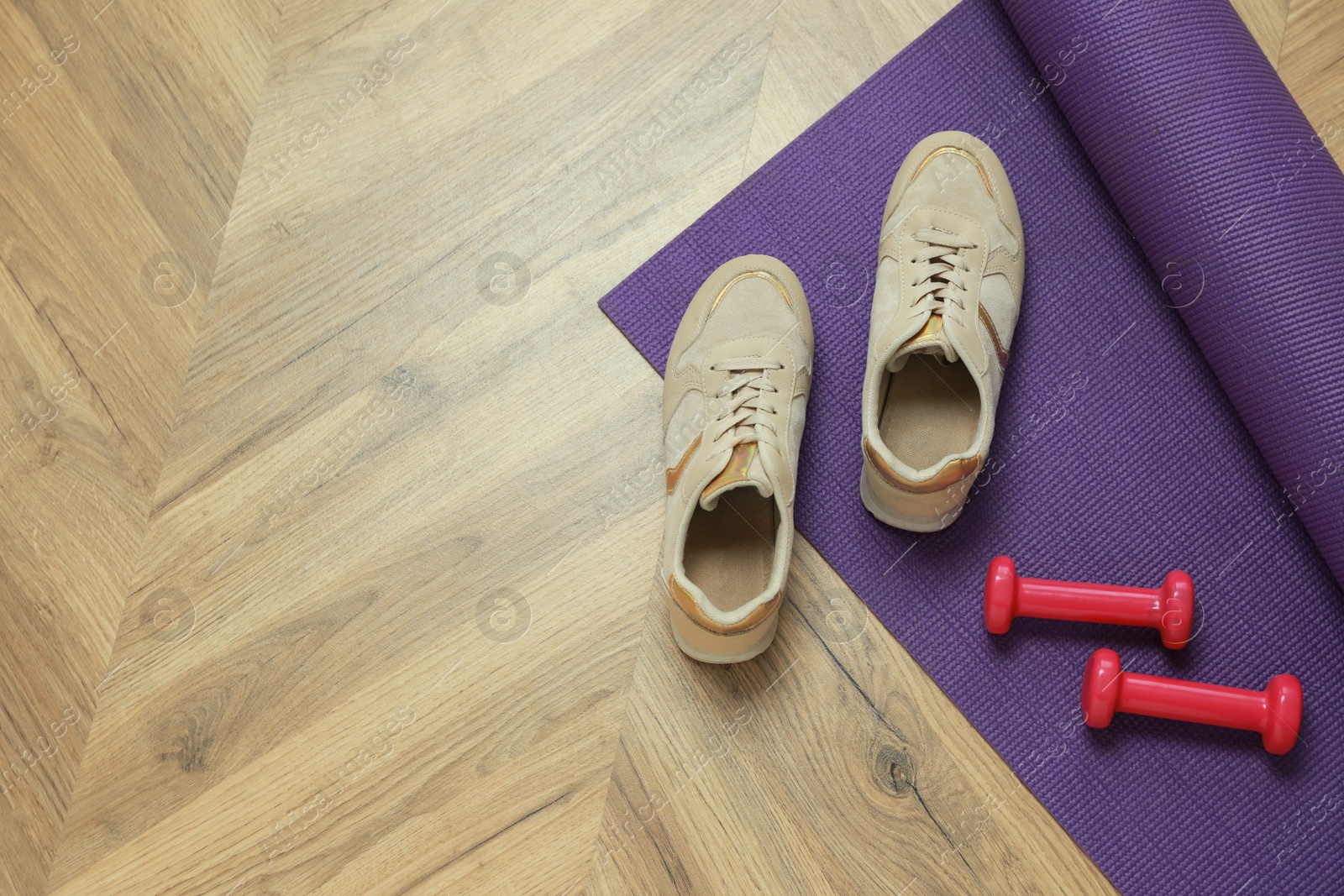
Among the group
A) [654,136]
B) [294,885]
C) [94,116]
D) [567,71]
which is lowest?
[294,885]

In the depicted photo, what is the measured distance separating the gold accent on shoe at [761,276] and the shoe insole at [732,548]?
225mm

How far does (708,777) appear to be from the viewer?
3.62 ft

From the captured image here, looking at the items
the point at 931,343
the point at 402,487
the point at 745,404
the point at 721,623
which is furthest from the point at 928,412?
the point at 402,487

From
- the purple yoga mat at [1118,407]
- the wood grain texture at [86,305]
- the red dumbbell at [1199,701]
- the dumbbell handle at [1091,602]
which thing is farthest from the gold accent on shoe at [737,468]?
the wood grain texture at [86,305]

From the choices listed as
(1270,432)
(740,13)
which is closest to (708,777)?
(1270,432)

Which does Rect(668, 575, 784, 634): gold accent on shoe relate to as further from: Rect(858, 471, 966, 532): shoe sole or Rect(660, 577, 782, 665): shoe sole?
Rect(858, 471, 966, 532): shoe sole

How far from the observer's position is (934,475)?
3.23 feet

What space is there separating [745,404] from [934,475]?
0.23 meters

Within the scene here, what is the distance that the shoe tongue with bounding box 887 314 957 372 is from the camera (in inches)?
41.5

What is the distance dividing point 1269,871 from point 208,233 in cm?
148

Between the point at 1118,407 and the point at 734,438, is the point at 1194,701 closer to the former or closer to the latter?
the point at 1118,407

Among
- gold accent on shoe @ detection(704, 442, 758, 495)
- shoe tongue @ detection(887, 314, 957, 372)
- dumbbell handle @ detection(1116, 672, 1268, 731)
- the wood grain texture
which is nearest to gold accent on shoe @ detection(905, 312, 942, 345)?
shoe tongue @ detection(887, 314, 957, 372)

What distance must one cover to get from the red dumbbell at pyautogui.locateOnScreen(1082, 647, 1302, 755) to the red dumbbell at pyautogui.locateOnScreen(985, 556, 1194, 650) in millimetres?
46

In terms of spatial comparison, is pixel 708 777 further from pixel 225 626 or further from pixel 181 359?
pixel 181 359
